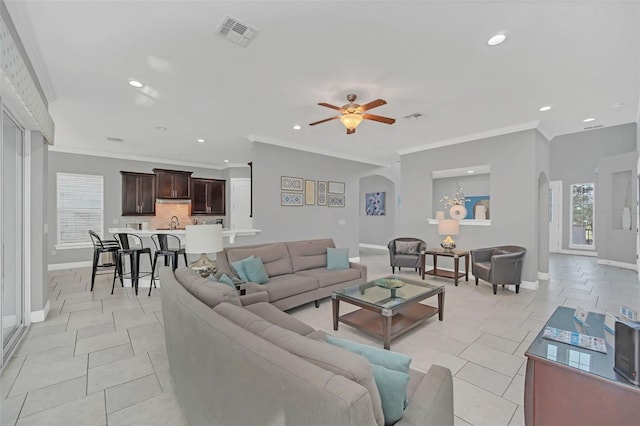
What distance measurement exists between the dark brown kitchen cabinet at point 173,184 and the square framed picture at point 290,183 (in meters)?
3.36

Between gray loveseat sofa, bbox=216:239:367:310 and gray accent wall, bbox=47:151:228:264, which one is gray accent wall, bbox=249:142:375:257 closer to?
gray loveseat sofa, bbox=216:239:367:310

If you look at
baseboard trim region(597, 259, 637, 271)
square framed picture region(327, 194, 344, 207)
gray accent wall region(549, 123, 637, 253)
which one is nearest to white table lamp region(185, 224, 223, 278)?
square framed picture region(327, 194, 344, 207)

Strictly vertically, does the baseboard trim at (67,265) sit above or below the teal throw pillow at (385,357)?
below

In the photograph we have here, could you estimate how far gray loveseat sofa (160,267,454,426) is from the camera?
2.85 feet

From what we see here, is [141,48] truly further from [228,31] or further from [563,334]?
[563,334]

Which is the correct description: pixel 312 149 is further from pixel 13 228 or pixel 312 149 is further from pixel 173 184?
pixel 13 228

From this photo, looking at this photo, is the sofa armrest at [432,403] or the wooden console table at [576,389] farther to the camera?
the wooden console table at [576,389]

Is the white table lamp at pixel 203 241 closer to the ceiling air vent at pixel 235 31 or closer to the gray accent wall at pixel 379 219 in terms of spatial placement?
the ceiling air vent at pixel 235 31

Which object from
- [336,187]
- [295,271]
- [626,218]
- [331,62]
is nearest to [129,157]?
[336,187]

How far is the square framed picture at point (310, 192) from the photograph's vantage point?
6.75 m

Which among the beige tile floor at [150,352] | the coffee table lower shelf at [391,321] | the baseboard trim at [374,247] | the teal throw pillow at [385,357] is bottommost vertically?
the beige tile floor at [150,352]

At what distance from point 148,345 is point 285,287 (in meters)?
1.52

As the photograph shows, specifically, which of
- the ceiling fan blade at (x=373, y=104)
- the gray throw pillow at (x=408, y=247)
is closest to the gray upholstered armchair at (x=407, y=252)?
the gray throw pillow at (x=408, y=247)

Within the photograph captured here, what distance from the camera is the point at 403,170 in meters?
6.96
